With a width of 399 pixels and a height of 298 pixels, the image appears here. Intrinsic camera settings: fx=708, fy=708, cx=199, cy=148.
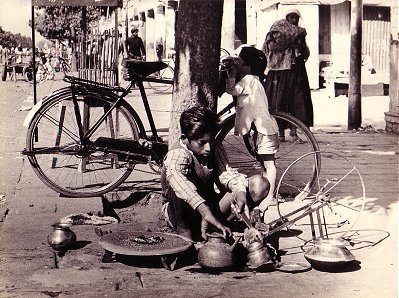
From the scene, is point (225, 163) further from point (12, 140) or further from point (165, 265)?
point (12, 140)

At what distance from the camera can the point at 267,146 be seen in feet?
19.9

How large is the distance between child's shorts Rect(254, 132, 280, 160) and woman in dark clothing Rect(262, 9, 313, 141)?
3.99m

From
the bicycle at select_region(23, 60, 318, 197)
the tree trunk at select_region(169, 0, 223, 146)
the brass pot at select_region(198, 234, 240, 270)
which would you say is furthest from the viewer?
the bicycle at select_region(23, 60, 318, 197)

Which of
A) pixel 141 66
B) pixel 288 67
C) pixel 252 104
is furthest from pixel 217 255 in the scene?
pixel 288 67

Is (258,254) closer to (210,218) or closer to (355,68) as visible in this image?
(210,218)

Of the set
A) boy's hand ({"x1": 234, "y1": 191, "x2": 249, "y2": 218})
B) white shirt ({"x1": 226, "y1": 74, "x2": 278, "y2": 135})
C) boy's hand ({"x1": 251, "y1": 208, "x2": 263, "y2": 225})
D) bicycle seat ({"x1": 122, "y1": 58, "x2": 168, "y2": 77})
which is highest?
bicycle seat ({"x1": 122, "y1": 58, "x2": 168, "y2": 77})

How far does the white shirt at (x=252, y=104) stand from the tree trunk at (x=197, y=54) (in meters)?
0.27

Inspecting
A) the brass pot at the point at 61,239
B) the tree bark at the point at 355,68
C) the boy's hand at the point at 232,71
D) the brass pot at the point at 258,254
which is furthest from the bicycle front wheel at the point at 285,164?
the tree bark at the point at 355,68

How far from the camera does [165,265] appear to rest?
4594 millimetres

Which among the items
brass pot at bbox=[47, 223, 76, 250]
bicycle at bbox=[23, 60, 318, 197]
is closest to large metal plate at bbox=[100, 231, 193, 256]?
brass pot at bbox=[47, 223, 76, 250]

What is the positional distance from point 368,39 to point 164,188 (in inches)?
675

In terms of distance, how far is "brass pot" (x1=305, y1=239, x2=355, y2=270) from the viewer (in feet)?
14.7

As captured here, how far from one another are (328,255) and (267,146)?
1.72 meters

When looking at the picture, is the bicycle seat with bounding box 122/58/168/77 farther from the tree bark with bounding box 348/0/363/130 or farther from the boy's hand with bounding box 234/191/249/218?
the tree bark with bounding box 348/0/363/130
